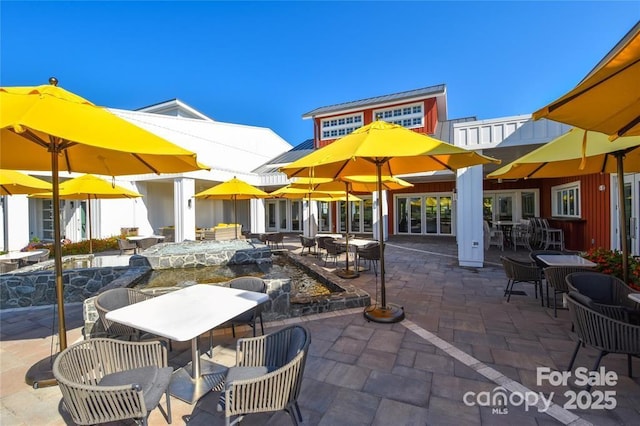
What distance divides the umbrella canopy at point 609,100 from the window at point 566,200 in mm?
9624

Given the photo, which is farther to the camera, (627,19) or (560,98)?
(627,19)

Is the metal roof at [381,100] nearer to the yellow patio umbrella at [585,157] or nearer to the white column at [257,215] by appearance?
the white column at [257,215]

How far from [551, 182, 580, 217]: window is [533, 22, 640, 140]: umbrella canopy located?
9.62 metres

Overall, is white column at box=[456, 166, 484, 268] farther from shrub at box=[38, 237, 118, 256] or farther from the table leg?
shrub at box=[38, 237, 118, 256]

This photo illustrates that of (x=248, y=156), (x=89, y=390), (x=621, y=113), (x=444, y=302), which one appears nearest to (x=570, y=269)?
(x=444, y=302)

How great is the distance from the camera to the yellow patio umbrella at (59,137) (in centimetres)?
209

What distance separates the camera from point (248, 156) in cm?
1914

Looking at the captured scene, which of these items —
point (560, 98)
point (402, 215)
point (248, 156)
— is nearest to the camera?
point (560, 98)

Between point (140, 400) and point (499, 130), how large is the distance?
8.76m

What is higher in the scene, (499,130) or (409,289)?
(499,130)

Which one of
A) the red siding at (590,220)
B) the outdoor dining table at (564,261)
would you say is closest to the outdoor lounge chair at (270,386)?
the outdoor dining table at (564,261)

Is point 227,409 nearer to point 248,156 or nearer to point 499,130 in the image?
point 499,130

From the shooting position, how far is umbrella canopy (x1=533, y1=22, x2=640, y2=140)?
1718 mm

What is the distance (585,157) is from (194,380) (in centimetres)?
479
